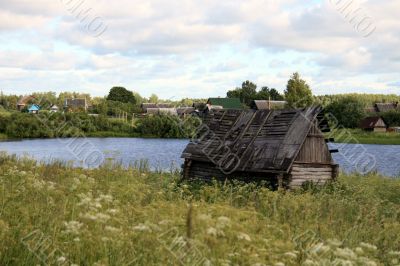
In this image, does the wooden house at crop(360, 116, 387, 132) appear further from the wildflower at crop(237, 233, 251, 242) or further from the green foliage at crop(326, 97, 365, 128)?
the wildflower at crop(237, 233, 251, 242)

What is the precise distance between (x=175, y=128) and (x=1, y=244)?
7271 centimetres

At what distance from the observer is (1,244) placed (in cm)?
565

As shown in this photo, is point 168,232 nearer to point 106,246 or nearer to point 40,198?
point 106,246

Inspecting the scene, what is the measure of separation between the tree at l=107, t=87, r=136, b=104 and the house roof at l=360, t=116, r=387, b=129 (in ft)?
230

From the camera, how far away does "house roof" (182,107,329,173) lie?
61.6ft

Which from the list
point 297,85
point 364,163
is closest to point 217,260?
point 364,163

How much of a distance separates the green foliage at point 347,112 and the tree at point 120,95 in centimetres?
6561

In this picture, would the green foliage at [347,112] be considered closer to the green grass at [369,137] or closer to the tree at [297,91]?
the green grass at [369,137]

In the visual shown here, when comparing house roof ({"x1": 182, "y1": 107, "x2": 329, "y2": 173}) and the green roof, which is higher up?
the green roof

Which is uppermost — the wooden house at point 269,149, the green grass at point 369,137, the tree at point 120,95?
the tree at point 120,95

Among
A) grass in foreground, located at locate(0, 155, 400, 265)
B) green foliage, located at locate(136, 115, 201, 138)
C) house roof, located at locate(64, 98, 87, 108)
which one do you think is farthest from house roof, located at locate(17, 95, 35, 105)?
grass in foreground, located at locate(0, 155, 400, 265)

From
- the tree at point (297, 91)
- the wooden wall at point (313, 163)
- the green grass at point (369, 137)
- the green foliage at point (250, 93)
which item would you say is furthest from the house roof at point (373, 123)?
the wooden wall at point (313, 163)

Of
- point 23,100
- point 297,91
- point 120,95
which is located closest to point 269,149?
point 297,91

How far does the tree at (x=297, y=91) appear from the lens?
2539 inches
